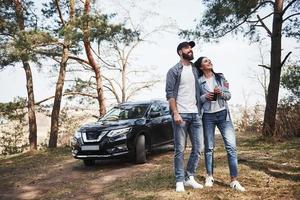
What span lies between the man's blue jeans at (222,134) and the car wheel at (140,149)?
147 inches

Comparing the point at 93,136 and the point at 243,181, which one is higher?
the point at 93,136

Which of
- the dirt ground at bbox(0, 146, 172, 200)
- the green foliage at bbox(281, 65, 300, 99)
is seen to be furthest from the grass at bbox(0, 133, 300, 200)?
the green foliage at bbox(281, 65, 300, 99)

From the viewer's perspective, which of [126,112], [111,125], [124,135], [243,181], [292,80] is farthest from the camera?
[292,80]

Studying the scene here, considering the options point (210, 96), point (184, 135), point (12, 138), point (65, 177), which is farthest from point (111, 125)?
point (12, 138)

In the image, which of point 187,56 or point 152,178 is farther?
point 152,178

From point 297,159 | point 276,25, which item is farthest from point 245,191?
point 276,25

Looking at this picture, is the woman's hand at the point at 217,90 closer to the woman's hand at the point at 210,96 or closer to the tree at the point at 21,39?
the woman's hand at the point at 210,96

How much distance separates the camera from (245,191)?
6160mm

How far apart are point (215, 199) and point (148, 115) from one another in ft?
16.8

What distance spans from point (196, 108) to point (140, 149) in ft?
13.4

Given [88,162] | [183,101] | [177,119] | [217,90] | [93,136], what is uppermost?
[217,90]

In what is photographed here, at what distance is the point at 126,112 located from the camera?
10945 mm

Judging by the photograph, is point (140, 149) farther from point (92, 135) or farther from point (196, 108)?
point (196, 108)

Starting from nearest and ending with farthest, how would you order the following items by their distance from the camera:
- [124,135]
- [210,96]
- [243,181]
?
[210,96] < [243,181] < [124,135]
